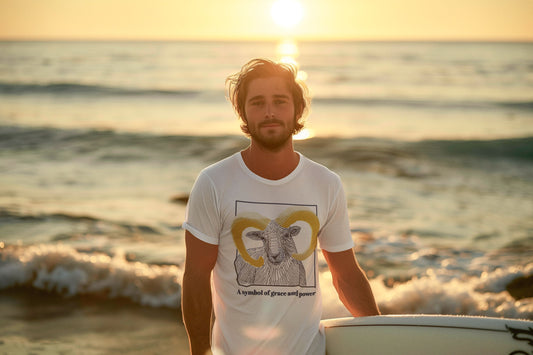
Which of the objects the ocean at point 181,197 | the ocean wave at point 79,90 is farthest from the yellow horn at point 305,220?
the ocean wave at point 79,90

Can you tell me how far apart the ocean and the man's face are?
9.85 ft

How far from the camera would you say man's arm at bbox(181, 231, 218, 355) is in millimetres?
2441

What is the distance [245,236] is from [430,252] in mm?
5619

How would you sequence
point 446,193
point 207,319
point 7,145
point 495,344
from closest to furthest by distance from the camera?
point 207,319 → point 495,344 → point 446,193 → point 7,145

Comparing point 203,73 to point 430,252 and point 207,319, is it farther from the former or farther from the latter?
point 207,319

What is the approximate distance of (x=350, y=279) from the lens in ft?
9.14

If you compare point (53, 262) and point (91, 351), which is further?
point (53, 262)

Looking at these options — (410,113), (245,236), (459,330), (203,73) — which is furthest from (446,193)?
(203,73)

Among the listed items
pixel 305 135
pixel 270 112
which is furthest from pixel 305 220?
pixel 305 135

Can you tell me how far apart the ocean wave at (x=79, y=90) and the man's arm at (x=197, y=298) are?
2347 cm

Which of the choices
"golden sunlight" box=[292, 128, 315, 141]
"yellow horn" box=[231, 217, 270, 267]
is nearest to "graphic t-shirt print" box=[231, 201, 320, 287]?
"yellow horn" box=[231, 217, 270, 267]

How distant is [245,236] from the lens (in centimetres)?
250

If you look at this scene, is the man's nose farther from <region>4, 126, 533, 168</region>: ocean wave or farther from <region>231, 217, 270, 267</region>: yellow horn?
<region>4, 126, 533, 168</region>: ocean wave

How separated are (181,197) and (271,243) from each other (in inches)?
303
